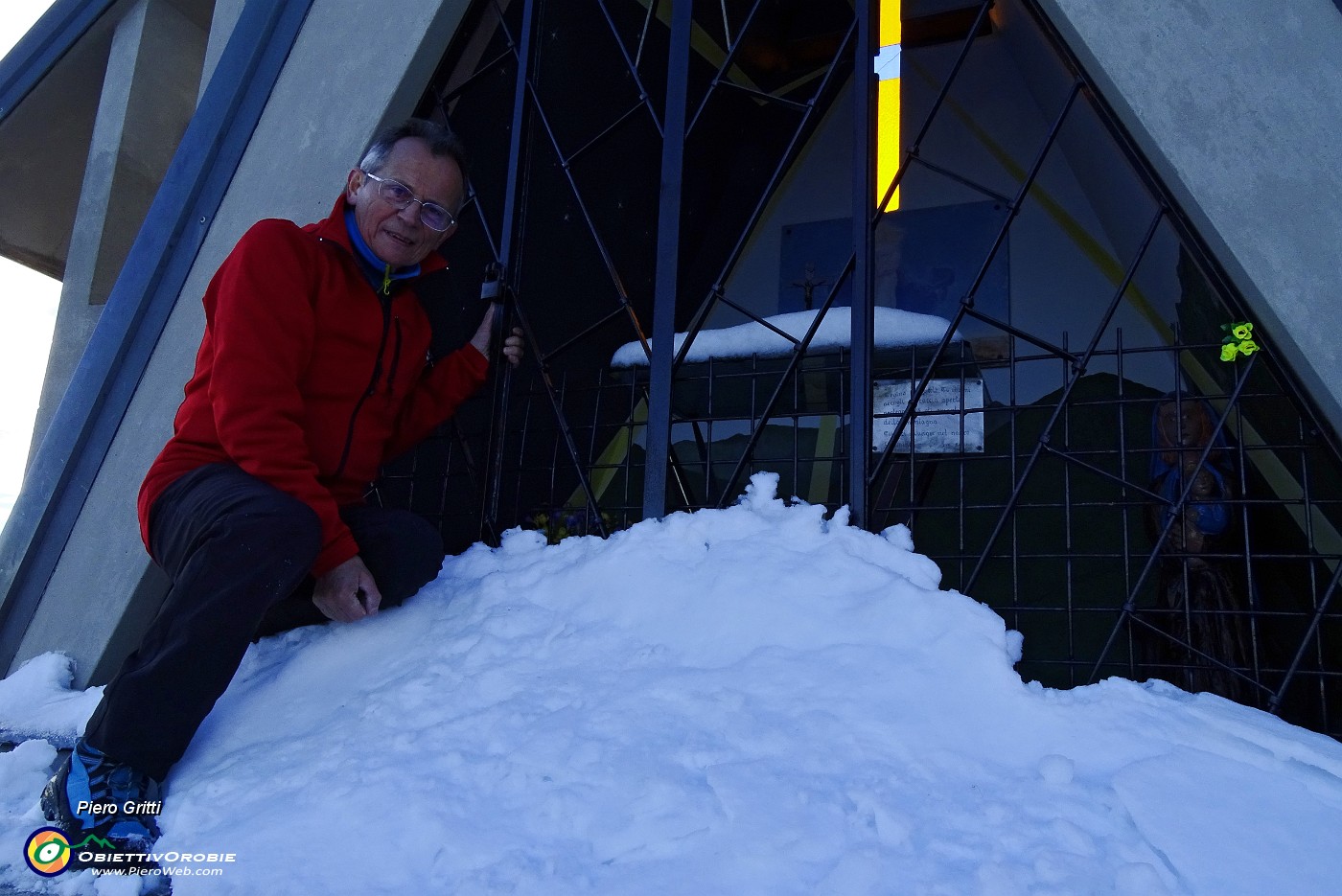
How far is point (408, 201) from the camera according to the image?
2.41 metres

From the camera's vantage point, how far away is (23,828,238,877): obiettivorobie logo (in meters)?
1.60

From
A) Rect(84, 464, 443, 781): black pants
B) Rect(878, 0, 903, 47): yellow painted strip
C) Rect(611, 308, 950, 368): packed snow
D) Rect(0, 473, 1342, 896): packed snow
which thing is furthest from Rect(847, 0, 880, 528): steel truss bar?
Rect(878, 0, 903, 47): yellow painted strip

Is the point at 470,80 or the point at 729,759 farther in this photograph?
the point at 470,80

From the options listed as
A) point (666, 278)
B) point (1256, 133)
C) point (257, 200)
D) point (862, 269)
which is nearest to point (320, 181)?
point (257, 200)

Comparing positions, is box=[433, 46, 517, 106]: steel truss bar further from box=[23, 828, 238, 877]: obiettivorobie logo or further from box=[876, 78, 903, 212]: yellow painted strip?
box=[23, 828, 238, 877]: obiettivorobie logo

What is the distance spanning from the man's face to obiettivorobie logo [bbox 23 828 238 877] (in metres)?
1.54

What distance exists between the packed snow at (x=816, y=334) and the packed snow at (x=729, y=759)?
1.41 metres

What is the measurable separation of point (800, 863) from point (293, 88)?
3321mm

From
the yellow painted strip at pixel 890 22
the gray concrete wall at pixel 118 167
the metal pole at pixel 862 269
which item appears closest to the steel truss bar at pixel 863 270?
the metal pole at pixel 862 269

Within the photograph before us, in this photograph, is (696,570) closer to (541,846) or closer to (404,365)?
(541,846)

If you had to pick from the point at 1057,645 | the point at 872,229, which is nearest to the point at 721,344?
the point at 872,229

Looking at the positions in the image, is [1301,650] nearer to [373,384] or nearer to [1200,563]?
[1200,563]

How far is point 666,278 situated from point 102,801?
2058mm

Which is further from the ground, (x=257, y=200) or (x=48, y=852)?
(x=257, y=200)
